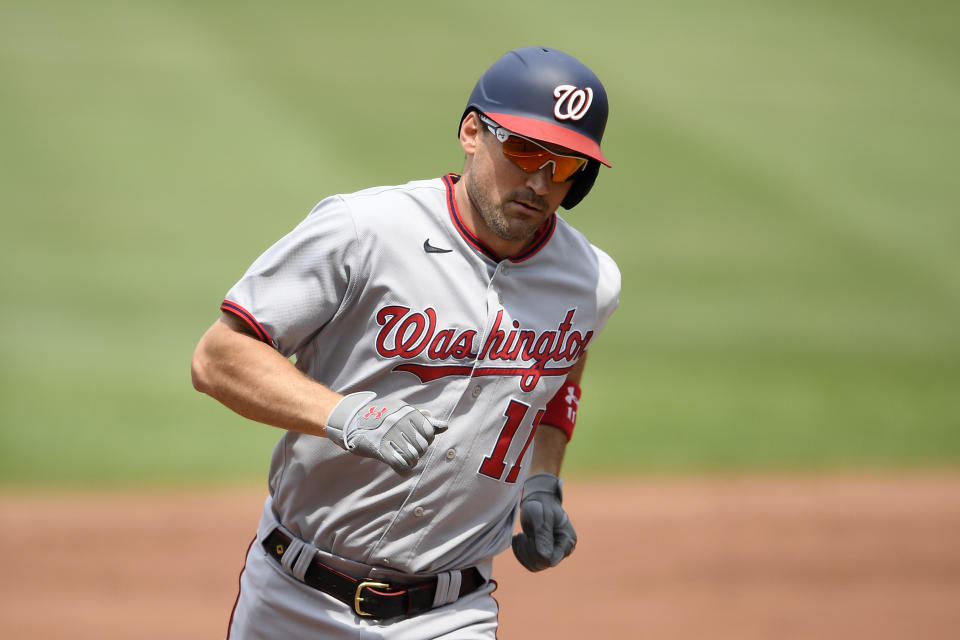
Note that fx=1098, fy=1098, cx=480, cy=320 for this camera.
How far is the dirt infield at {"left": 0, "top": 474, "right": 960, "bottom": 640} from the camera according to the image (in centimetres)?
642

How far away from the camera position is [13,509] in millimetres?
7902

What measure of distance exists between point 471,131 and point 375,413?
0.99 meters

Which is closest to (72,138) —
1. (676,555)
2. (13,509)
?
(13,509)

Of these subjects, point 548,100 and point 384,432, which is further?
point 548,100

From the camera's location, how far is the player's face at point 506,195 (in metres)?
2.98

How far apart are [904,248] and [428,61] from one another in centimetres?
677

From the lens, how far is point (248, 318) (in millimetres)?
2756

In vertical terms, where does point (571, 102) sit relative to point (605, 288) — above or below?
above

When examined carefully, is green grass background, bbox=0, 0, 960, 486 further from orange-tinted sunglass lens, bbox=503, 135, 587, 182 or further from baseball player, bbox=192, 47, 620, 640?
orange-tinted sunglass lens, bbox=503, 135, 587, 182

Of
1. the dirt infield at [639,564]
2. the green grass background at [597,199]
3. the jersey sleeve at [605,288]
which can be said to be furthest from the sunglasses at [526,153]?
the green grass background at [597,199]

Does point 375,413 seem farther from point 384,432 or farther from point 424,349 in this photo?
point 424,349

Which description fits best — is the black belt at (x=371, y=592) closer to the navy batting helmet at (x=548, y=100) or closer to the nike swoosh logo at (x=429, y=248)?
the nike swoosh logo at (x=429, y=248)

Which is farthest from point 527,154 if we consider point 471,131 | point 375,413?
point 375,413

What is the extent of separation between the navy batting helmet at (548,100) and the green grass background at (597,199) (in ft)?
20.6
